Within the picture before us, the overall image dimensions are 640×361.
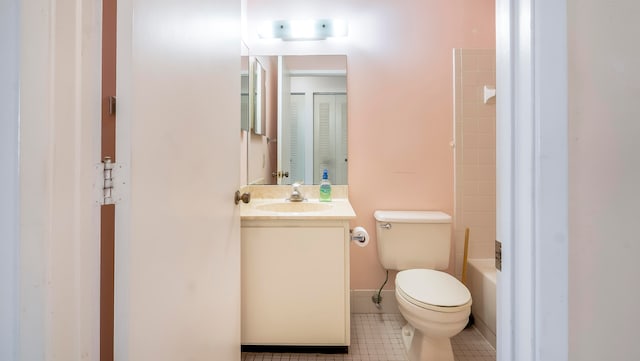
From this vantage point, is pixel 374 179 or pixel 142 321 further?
pixel 374 179

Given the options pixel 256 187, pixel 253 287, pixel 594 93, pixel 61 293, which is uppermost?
pixel 594 93

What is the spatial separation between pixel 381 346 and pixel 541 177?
1510 millimetres

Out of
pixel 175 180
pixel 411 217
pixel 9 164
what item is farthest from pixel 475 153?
pixel 9 164

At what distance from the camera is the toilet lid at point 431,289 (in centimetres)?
137

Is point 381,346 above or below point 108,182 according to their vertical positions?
below

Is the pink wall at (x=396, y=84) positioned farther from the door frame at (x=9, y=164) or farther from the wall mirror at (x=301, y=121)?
the door frame at (x=9, y=164)

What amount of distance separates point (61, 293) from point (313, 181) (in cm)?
163

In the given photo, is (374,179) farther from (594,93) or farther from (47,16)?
(47,16)

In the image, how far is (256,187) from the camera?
2033mm

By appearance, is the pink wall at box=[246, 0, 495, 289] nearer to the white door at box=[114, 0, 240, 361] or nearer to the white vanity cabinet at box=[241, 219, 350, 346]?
the white vanity cabinet at box=[241, 219, 350, 346]

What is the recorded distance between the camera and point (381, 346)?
1700 mm

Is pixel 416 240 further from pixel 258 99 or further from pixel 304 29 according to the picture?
pixel 304 29

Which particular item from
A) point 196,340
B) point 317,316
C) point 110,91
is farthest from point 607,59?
point 317,316

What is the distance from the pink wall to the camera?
2.01m
